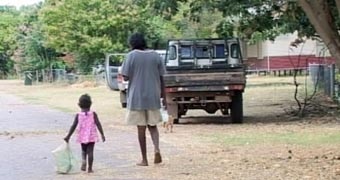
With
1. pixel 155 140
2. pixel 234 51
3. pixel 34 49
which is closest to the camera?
pixel 155 140

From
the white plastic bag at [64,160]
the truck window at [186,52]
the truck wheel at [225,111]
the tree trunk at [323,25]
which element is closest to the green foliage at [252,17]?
the truck window at [186,52]

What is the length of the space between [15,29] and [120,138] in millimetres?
61731

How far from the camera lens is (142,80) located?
10445 millimetres

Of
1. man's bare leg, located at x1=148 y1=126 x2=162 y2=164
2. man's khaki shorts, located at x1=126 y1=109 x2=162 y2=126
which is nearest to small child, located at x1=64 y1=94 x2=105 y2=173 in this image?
man's khaki shorts, located at x1=126 y1=109 x2=162 y2=126

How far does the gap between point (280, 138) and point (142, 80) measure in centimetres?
500

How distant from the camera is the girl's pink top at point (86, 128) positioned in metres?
10.3

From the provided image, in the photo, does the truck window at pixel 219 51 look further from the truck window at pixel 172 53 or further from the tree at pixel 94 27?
the tree at pixel 94 27

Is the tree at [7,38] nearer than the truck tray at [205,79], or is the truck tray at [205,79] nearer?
the truck tray at [205,79]

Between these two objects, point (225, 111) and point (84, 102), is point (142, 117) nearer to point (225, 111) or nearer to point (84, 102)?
point (84, 102)

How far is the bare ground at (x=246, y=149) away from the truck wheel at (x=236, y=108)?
1.00 feet

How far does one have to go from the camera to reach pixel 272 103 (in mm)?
26594

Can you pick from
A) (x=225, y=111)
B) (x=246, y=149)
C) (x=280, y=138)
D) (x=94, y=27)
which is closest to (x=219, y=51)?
(x=225, y=111)

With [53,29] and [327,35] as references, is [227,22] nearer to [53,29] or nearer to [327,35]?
[327,35]

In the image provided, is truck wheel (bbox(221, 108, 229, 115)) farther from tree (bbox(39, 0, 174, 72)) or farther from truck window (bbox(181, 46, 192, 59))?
tree (bbox(39, 0, 174, 72))
